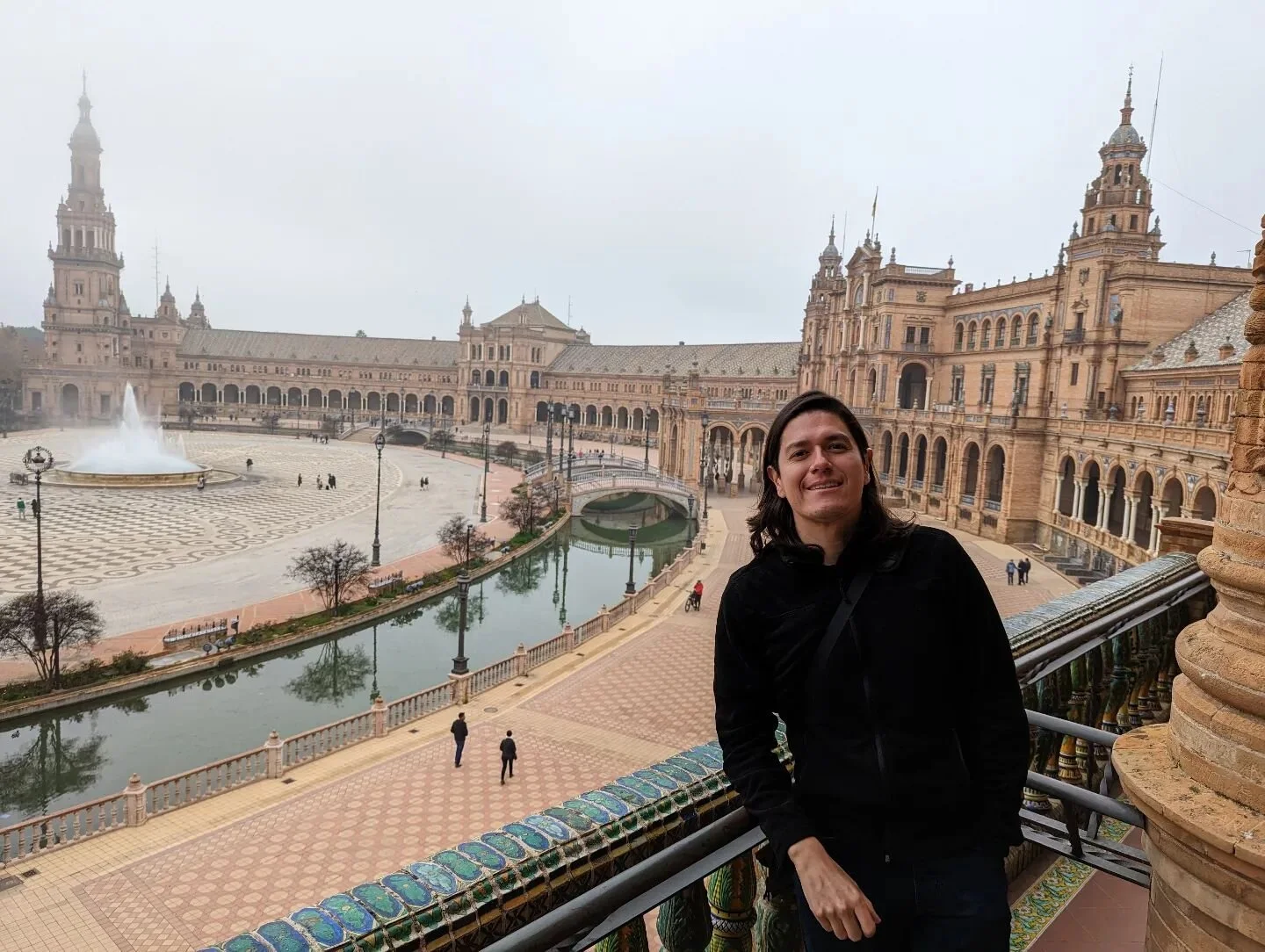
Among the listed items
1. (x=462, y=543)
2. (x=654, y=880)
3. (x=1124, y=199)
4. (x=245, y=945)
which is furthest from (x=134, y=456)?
(x=654, y=880)

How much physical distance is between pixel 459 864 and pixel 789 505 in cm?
140

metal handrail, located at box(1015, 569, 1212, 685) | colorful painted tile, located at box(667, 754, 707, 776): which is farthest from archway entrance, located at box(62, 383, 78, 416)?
colorful painted tile, located at box(667, 754, 707, 776)

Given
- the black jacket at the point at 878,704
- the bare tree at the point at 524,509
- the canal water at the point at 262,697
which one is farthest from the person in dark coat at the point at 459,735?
the bare tree at the point at 524,509

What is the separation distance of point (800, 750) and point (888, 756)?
0.77ft

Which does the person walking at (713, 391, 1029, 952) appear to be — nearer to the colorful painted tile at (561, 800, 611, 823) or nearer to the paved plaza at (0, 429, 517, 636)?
the colorful painted tile at (561, 800, 611, 823)

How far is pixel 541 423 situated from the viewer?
107 m

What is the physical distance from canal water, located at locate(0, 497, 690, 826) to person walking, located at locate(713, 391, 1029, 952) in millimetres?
19421

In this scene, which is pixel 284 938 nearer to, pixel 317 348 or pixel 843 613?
pixel 843 613

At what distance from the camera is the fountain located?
53375 mm

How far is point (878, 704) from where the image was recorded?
2260 mm

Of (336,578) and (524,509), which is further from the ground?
(524,509)

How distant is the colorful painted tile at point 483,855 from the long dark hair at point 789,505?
1.13m

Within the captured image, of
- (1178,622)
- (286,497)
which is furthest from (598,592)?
(1178,622)

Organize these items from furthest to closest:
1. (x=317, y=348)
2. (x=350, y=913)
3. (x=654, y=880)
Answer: (x=317, y=348)
(x=654, y=880)
(x=350, y=913)
